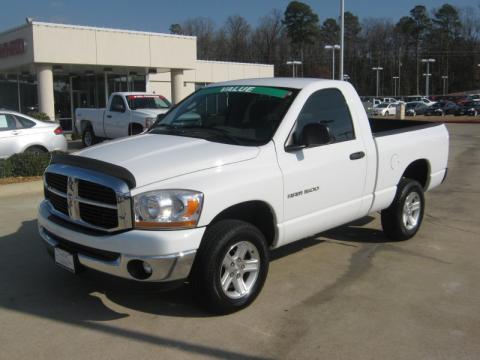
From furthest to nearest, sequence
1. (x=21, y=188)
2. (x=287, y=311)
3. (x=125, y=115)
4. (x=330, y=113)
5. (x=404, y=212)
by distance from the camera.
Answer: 1. (x=125, y=115)
2. (x=21, y=188)
3. (x=404, y=212)
4. (x=330, y=113)
5. (x=287, y=311)

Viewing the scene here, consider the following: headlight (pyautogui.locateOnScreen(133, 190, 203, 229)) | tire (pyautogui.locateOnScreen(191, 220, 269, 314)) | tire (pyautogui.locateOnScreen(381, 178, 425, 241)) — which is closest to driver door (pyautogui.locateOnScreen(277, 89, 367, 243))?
tire (pyautogui.locateOnScreen(191, 220, 269, 314))

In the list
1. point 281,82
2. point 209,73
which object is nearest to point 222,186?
point 281,82

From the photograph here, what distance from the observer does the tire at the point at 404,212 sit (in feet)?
20.5

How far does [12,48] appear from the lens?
24078 mm

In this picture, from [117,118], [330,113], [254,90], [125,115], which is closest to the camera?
[254,90]

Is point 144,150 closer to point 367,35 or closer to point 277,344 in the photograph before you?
point 277,344

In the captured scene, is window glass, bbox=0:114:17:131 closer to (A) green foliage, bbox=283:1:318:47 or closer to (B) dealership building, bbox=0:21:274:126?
(B) dealership building, bbox=0:21:274:126

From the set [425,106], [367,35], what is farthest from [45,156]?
[367,35]

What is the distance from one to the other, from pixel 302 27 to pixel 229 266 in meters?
115

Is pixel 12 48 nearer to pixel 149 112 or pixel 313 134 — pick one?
pixel 149 112

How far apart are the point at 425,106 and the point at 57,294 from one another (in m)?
55.1

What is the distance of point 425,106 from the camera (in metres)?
55.1

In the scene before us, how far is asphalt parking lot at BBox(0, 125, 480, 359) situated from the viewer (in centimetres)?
381

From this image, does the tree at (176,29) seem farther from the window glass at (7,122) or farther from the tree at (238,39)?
the window glass at (7,122)
